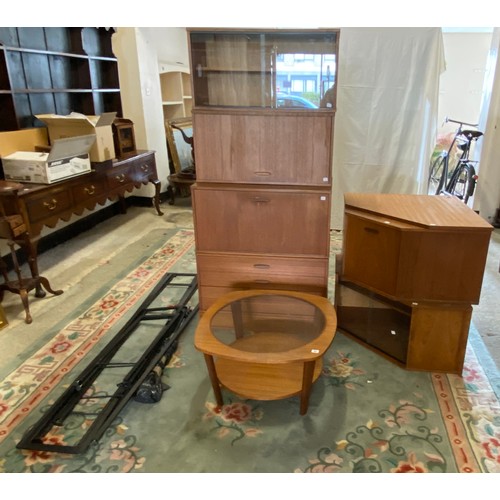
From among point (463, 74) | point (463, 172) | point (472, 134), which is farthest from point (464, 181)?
point (463, 74)

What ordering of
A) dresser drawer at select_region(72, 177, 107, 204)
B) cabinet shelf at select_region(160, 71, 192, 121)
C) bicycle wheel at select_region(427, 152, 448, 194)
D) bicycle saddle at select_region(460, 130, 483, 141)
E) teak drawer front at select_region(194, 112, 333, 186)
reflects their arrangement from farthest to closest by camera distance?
bicycle wheel at select_region(427, 152, 448, 194)
cabinet shelf at select_region(160, 71, 192, 121)
bicycle saddle at select_region(460, 130, 483, 141)
dresser drawer at select_region(72, 177, 107, 204)
teak drawer front at select_region(194, 112, 333, 186)

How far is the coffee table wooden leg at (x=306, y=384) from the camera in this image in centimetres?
157

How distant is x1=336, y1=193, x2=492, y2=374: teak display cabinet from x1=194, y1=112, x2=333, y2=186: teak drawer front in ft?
1.08

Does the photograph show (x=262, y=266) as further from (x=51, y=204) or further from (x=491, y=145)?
(x=491, y=145)

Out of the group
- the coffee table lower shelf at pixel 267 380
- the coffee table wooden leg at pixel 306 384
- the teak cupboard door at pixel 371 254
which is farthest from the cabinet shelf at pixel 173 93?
the coffee table wooden leg at pixel 306 384

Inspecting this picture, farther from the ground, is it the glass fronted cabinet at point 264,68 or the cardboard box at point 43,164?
the glass fronted cabinet at point 264,68

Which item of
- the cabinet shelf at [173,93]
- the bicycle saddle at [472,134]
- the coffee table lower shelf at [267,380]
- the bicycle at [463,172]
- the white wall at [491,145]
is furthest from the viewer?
the cabinet shelf at [173,93]

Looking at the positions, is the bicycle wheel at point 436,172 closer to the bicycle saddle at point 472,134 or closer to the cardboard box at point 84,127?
the bicycle saddle at point 472,134

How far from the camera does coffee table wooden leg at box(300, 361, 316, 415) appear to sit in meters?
1.57

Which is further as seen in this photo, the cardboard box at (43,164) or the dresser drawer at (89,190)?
the dresser drawer at (89,190)

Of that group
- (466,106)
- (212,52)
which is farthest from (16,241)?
(466,106)

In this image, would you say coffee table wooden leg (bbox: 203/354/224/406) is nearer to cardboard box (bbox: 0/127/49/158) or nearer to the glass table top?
the glass table top

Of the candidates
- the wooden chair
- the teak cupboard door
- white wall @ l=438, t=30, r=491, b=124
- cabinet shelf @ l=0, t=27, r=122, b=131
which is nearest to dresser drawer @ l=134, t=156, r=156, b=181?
cabinet shelf @ l=0, t=27, r=122, b=131

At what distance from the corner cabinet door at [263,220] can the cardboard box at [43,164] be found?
1207 millimetres
